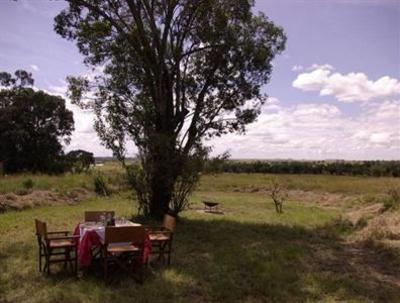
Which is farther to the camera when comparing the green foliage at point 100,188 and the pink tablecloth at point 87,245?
the green foliage at point 100,188

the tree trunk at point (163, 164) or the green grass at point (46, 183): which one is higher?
the tree trunk at point (163, 164)

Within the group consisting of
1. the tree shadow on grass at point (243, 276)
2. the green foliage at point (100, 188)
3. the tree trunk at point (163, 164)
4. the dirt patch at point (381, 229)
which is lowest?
the tree shadow on grass at point (243, 276)

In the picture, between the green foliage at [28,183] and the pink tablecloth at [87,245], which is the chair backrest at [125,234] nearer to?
the pink tablecloth at [87,245]

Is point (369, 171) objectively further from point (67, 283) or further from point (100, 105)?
point (67, 283)

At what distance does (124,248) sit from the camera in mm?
7418

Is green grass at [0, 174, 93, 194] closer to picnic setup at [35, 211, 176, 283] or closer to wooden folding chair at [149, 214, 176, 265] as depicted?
wooden folding chair at [149, 214, 176, 265]

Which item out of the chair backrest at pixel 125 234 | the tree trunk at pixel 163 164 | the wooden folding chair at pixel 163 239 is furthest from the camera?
the tree trunk at pixel 163 164

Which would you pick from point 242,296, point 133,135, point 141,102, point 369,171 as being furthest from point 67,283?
point 369,171

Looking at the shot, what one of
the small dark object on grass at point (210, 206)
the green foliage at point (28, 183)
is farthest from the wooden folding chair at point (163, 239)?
the green foliage at point (28, 183)

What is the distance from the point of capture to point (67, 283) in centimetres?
711

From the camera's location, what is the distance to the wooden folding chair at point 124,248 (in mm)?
7004

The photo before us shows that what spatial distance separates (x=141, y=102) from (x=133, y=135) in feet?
4.23

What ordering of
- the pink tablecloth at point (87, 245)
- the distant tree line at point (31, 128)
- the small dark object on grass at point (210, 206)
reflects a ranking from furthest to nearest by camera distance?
1. the distant tree line at point (31, 128)
2. the small dark object on grass at point (210, 206)
3. the pink tablecloth at point (87, 245)

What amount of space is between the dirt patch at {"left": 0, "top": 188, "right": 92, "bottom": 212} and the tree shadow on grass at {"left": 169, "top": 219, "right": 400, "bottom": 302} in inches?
330
